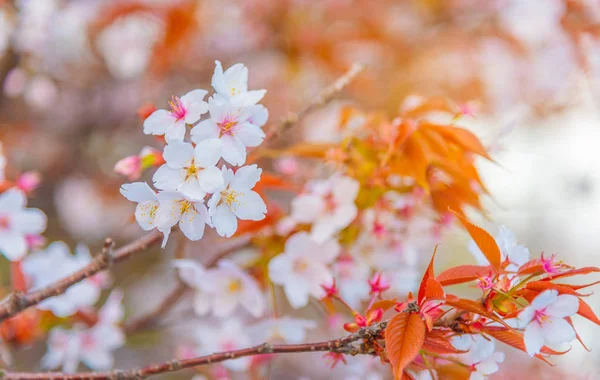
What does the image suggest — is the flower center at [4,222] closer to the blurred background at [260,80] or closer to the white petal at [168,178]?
the white petal at [168,178]

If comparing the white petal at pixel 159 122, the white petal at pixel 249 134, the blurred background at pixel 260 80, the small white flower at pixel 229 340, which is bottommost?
the small white flower at pixel 229 340

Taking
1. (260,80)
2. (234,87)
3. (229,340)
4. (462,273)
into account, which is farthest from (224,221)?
(260,80)

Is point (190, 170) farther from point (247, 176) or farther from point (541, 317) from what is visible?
point (541, 317)

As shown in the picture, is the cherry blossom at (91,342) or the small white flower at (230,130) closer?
the small white flower at (230,130)

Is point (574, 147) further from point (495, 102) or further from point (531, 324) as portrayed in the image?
point (531, 324)

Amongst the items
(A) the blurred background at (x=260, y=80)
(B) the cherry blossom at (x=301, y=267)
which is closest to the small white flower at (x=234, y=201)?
(B) the cherry blossom at (x=301, y=267)

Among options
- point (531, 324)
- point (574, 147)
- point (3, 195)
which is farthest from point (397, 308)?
point (574, 147)
